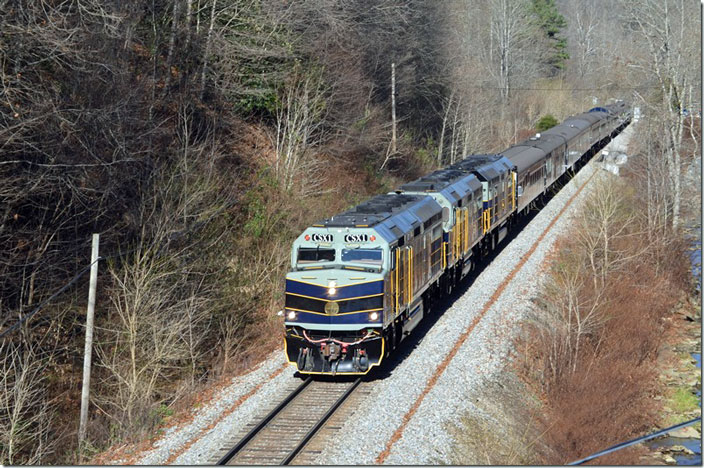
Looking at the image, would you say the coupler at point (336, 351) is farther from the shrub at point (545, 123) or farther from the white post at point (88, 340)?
the shrub at point (545, 123)

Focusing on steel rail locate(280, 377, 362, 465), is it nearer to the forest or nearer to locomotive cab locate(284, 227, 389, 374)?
locomotive cab locate(284, 227, 389, 374)

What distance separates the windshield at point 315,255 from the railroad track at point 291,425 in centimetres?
281

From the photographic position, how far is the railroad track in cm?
1520

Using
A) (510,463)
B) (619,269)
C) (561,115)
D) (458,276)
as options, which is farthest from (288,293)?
(561,115)

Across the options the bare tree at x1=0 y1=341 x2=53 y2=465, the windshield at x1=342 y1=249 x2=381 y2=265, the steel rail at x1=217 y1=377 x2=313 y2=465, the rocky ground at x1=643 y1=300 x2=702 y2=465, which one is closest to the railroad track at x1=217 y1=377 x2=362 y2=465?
the steel rail at x1=217 y1=377 x2=313 y2=465

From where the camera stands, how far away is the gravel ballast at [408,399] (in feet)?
51.2

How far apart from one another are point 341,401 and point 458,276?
9.75 m

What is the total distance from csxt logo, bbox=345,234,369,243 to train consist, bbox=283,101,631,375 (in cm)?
2

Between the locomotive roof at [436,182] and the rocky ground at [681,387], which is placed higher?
the locomotive roof at [436,182]

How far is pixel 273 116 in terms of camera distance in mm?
37250

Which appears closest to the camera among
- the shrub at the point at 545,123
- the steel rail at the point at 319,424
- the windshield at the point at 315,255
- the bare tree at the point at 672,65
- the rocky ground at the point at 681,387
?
the steel rail at the point at 319,424

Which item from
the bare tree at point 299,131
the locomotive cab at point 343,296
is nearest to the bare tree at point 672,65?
the bare tree at point 299,131

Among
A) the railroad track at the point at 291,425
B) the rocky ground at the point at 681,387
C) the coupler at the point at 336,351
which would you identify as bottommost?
the rocky ground at the point at 681,387

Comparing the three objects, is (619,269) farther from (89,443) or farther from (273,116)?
(89,443)
